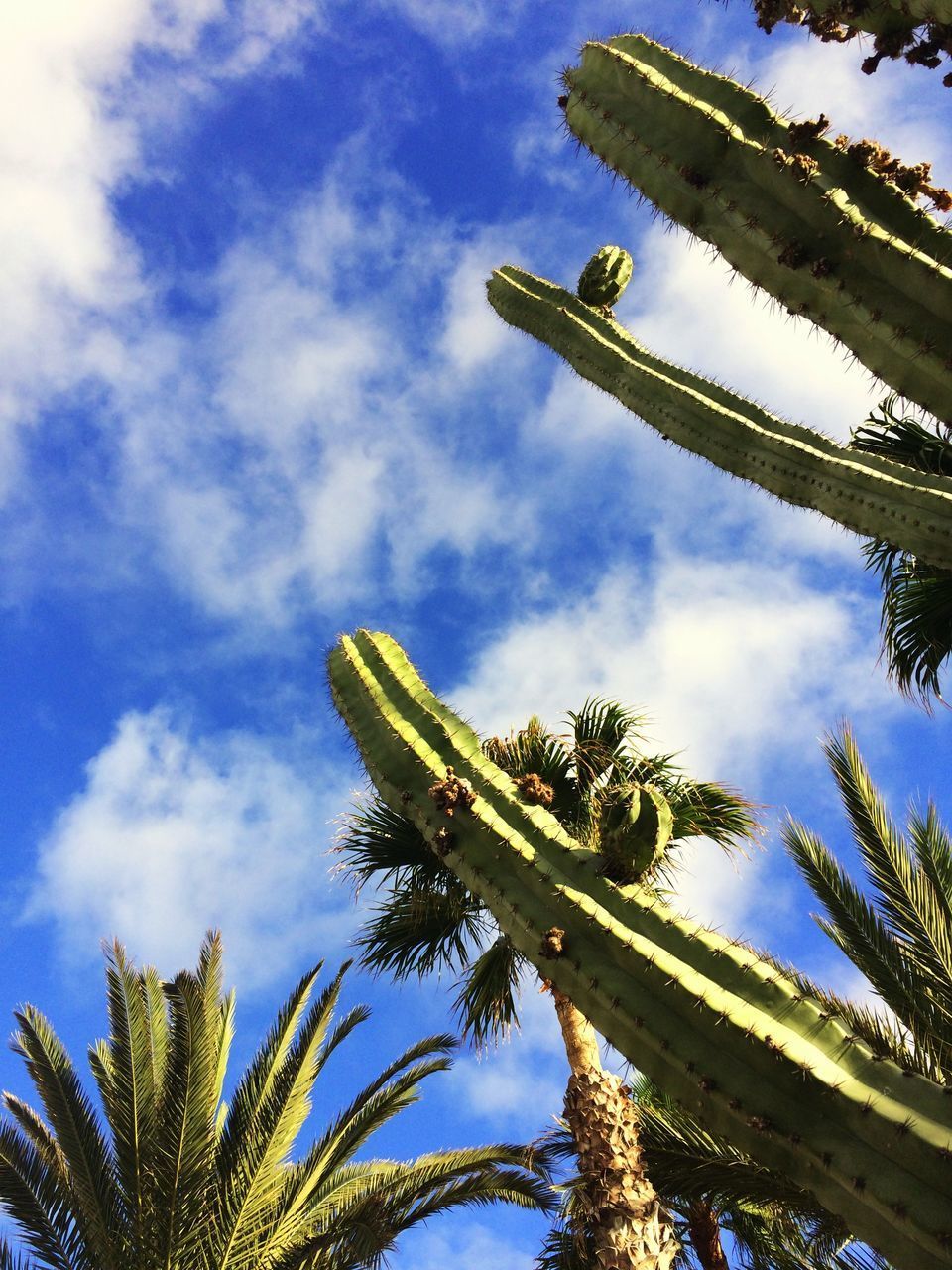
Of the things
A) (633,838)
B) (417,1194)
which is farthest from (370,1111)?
(633,838)

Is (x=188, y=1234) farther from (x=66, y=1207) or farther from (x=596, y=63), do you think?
(x=596, y=63)

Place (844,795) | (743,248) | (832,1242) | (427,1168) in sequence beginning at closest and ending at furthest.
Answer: (743,248) → (832,1242) → (844,795) → (427,1168)

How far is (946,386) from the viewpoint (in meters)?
4.09

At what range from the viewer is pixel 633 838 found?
4414 mm

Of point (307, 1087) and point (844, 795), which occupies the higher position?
point (307, 1087)

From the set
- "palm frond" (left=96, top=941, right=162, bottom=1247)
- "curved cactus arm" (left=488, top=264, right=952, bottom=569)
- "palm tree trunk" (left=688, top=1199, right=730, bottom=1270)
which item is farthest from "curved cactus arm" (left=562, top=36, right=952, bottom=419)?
"palm frond" (left=96, top=941, right=162, bottom=1247)

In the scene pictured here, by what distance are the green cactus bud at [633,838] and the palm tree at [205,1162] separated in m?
4.25

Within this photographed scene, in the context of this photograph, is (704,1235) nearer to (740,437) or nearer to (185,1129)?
(185,1129)

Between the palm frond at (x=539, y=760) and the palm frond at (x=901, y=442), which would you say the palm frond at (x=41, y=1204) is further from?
the palm frond at (x=901, y=442)

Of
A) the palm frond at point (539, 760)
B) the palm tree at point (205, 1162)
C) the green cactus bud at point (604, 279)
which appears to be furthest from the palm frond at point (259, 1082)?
the green cactus bud at point (604, 279)

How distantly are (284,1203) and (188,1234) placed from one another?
3.02ft

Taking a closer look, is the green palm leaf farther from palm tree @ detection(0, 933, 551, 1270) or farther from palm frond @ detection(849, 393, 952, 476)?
palm frond @ detection(849, 393, 952, 476)

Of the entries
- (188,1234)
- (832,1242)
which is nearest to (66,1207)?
(188,1234)

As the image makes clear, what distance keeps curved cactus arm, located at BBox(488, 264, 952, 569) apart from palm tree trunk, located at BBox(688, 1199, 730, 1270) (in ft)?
18.0
